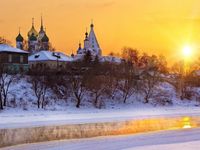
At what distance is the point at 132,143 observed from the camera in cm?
2864

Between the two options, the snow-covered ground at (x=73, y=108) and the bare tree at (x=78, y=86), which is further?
the bare tree at (x=78, y=86)

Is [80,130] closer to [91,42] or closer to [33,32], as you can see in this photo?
[91,42]

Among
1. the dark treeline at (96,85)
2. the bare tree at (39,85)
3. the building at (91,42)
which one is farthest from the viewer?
the building at (91,42)

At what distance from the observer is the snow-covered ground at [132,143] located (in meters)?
26.8

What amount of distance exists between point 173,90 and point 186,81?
6.53 meters

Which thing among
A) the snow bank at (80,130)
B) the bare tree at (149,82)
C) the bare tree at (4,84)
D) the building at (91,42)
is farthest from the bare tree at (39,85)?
the building at (91,42)

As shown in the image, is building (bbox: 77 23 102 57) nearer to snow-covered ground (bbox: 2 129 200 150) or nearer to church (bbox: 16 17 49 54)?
church (bbox: 16 17 49 54)

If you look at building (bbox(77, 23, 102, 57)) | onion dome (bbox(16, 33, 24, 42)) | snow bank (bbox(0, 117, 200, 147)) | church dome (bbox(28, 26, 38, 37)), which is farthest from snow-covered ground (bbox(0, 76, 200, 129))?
church dome (bbox(28, 26, 38, 37))

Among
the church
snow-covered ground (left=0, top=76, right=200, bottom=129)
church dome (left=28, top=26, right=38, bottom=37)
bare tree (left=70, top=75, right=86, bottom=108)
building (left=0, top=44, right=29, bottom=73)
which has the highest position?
church dome (left=28, top=26, right=38, bottom=37)

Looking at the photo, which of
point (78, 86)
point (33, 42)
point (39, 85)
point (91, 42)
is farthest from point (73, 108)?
point (91, 42)

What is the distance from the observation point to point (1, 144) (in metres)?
28.4

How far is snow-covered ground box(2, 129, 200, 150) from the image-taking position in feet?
87.9

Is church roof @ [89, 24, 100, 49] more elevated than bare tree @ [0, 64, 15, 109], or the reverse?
church roof @ [89, 24, 100, 49]

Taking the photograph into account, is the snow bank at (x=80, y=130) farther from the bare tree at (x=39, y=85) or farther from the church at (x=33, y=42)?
the church at (x=33, y=42)
